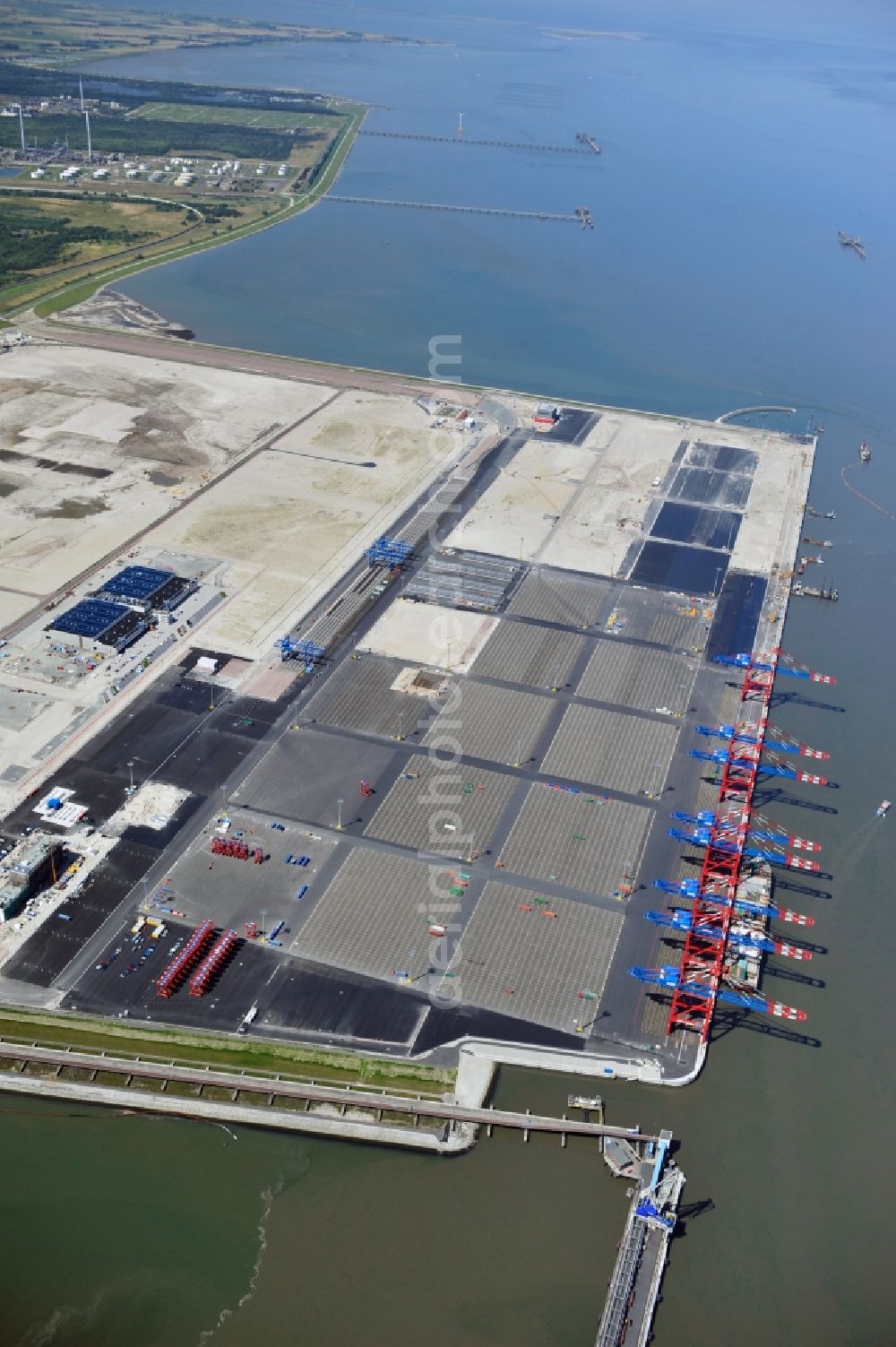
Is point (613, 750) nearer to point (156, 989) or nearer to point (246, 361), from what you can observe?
point (156, 989)

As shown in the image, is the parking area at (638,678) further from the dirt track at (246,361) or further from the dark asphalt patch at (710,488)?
the dirt track at (246,361)

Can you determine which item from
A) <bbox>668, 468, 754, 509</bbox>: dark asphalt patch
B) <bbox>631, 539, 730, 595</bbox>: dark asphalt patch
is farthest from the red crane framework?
<bbox>668, 468, 754, 509</bbox>: dark asphalt patch

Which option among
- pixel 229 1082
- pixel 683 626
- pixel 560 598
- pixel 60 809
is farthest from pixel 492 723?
pixel 229 1082

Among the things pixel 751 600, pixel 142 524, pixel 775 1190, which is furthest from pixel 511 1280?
pixel 142 524

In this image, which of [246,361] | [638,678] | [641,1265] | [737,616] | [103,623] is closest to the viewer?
[641,1265]

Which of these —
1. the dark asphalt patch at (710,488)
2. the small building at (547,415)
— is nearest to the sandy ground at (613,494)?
the dark asphalt patch at (710,488)

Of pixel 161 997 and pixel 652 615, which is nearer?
pixel 161 997
